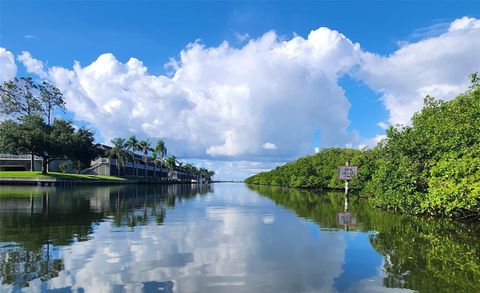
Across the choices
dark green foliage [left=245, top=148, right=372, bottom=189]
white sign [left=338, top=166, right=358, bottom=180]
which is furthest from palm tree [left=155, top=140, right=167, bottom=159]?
white sign [left=338, top=166, right=358, bottom=180]

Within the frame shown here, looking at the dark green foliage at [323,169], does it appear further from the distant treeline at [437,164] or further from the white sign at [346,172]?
the distant treeline at [437,164]

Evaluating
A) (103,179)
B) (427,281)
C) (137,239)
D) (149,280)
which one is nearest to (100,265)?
(149,280)

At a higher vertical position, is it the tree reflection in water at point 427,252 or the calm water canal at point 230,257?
the calm water canal at point 230,257

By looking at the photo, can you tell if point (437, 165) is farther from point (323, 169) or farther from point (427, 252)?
point (323, 169)

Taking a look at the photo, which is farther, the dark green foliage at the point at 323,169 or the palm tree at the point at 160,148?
the palm tree at the point at 160,148

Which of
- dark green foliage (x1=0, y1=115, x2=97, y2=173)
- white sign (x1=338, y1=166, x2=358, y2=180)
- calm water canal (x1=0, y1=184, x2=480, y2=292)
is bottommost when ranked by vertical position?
calm water canal (x1=0, y1=184, x2=480, y2=292)

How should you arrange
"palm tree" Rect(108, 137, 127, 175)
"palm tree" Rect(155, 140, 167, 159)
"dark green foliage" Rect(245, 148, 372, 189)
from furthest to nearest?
"palm tree" Rect(155, 140, 167, 159) < "palm tree" Rect(108, 137, 127, 175) < "dark green foliage" Rect(245, 148, 372, 189)

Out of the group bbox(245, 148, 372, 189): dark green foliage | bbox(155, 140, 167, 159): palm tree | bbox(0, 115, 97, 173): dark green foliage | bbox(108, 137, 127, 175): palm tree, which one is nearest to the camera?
bbox(0, 115, 97, 173): dark green foliage

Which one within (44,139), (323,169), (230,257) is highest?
(44,139)

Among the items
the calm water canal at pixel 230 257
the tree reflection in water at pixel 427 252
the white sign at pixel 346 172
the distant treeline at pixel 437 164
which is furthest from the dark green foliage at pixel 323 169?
the calm water canal at pixel 230 257

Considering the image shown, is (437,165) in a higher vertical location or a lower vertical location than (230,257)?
higher

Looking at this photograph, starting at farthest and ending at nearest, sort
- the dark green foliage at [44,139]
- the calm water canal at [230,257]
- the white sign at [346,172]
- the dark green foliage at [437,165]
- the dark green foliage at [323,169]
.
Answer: the dark green foliage at [323,169] < the dark green foliage at [44,139] < the white sign at [346,172] < the dark green foliage at [437,165] < the calm water canal at [230,257]

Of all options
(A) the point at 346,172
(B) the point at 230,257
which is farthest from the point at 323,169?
(B) the point at 230,257

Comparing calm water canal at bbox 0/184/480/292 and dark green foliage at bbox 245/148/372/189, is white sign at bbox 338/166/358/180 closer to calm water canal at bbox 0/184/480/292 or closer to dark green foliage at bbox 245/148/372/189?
calm water canal at bbox 0/184/480/292
